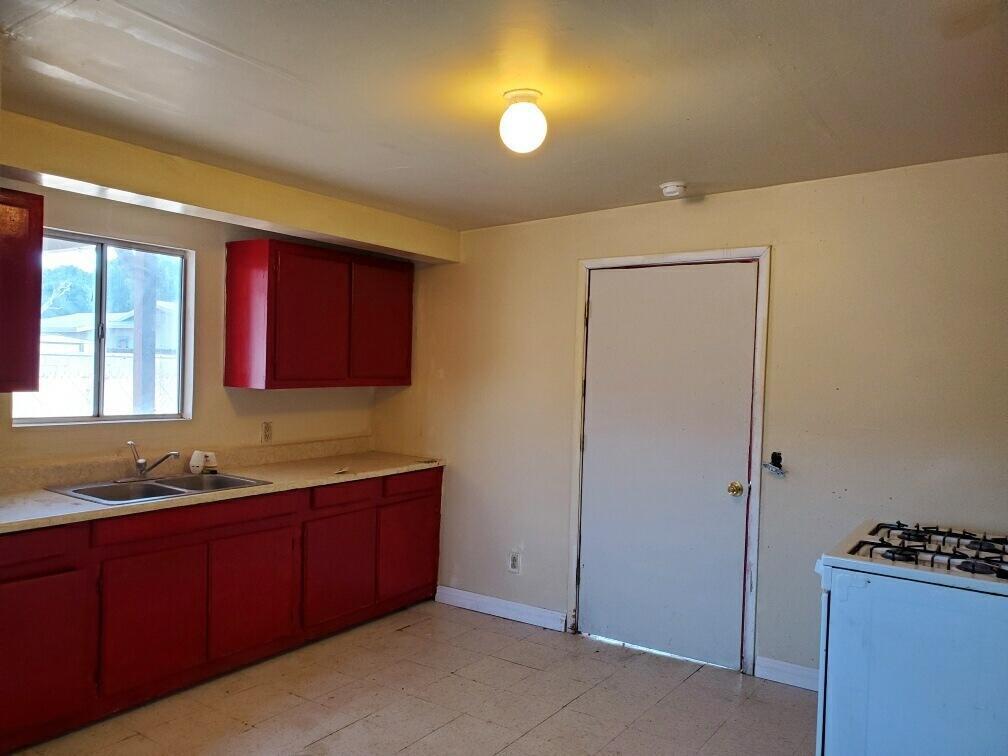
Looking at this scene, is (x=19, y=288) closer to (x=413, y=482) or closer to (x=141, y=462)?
(x=141, y=462)

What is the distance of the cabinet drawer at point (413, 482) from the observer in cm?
409

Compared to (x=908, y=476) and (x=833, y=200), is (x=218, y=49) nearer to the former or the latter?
(x=833, y=200)

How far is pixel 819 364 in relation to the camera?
10.5 ft

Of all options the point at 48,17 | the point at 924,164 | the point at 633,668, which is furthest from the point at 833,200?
the point at 48,17

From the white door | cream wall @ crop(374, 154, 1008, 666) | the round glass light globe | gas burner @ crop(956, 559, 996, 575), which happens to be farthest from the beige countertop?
gas burner @ crop(956, 559, 996, 575)

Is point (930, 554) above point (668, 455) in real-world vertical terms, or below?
below

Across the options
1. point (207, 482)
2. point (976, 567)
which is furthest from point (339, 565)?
point (976, 567)

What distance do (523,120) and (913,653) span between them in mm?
2014

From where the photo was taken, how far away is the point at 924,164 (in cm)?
293

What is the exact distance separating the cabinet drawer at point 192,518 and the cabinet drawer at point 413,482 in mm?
625

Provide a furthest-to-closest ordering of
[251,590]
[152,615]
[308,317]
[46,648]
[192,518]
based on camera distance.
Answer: [308,317] → [251,590] → [192,518] → [152,615] → [46,648]

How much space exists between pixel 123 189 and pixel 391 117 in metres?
1.18

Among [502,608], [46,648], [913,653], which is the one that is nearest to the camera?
[913,653]

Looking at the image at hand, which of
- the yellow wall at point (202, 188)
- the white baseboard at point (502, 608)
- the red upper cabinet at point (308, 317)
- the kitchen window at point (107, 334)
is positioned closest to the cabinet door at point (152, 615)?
the kitchen window at point (107, 334)
